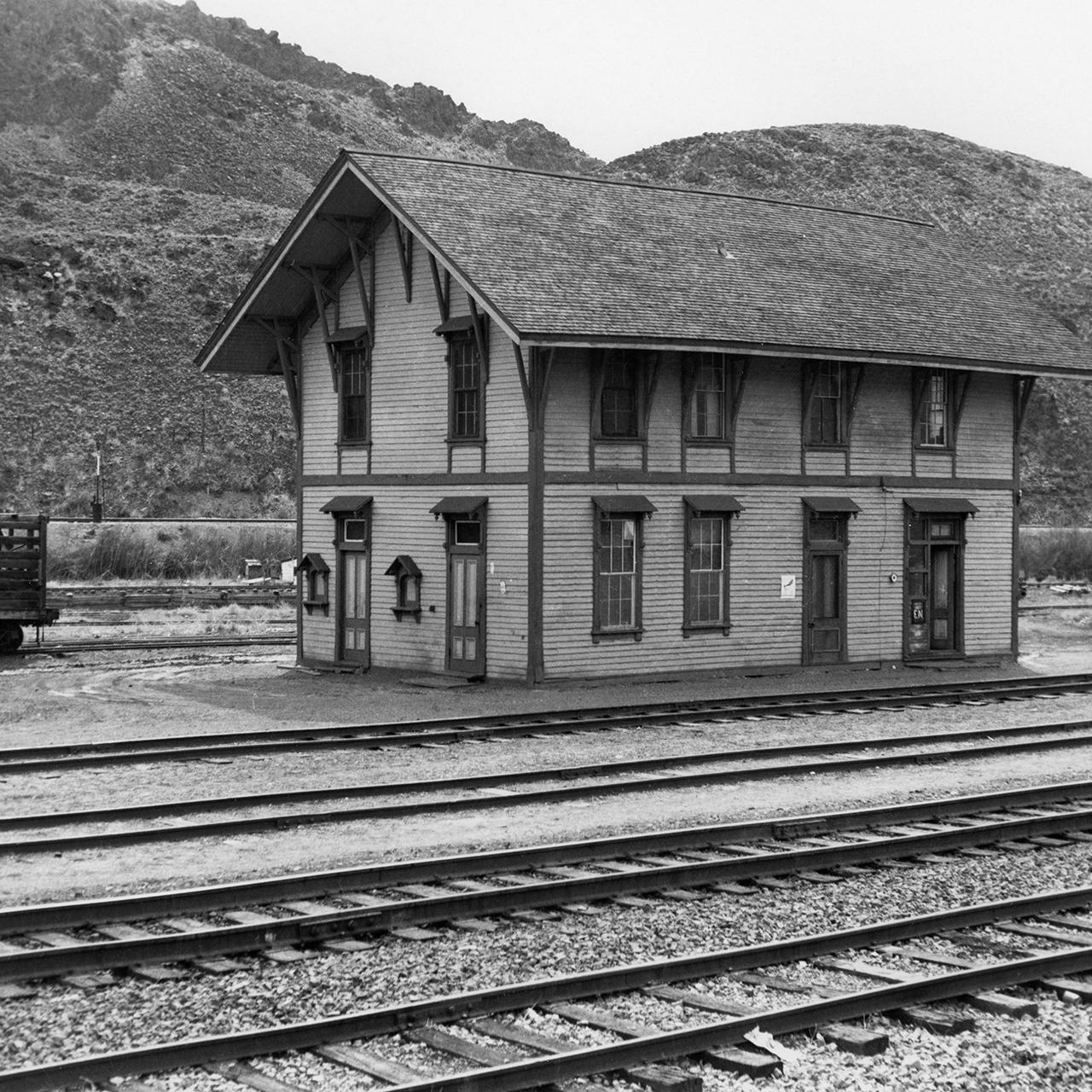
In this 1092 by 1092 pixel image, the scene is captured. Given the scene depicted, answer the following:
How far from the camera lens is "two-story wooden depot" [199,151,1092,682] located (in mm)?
24812

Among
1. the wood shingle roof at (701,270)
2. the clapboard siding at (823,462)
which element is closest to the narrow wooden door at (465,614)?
the wood shingle roof at (701,270)

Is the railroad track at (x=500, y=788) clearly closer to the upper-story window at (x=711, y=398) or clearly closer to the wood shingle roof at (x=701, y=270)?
the wood shingle roof at (x=701, y=270)

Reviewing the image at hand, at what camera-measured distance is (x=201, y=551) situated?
5088 centimetres

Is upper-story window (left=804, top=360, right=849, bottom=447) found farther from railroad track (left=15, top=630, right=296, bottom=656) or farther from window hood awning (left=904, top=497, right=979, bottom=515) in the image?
railroad track (left=15, top=630, right=296, bottom=656)

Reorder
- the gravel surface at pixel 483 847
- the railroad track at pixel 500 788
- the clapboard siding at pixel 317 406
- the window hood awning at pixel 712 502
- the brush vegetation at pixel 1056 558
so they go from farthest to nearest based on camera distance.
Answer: the brush vegetation at pixel 1056 558, the clapboard siding at pixel 317 406, the window hood awning at pixel 712 502, the railroad track at pixel 500 788, the gravel surface at pixel 483 847

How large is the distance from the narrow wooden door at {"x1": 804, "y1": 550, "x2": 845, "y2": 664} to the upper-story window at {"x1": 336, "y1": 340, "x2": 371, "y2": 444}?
8.09m

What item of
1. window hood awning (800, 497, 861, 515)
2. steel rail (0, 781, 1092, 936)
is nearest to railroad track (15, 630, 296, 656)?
window hood awning (800, 497, 861, 515)

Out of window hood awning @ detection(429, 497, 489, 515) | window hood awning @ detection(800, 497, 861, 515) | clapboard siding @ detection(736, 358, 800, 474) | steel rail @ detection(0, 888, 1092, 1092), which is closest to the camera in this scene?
steel rail @ detection(0, 888, 1092, 1092)

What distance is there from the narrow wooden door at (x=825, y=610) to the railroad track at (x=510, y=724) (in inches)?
108

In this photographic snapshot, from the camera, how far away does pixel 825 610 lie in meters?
27.8

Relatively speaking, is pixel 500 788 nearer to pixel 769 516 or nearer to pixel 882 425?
pixel 769 516

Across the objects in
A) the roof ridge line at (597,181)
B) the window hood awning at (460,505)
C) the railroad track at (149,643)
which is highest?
the roof ridge line at (597,181)

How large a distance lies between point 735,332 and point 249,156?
9842cm

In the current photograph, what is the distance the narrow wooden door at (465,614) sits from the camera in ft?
83.0
